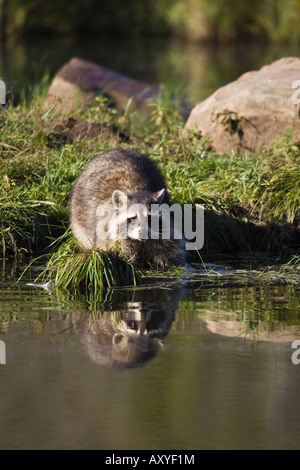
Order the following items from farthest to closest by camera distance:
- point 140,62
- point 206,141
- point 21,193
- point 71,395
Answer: point 140,62, point 206,141, point 21,193, point 71,395

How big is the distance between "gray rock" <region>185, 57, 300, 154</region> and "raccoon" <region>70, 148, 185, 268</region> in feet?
6.11

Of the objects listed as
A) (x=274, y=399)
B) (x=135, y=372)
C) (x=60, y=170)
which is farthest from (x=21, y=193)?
(x=274, y=399)

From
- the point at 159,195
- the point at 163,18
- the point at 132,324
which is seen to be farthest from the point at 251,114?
the point at 163,18

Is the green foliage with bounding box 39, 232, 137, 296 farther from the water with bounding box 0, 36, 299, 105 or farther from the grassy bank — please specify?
the water with bounding box 0, 36, 299, 105

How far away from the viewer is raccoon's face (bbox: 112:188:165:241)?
6.86m

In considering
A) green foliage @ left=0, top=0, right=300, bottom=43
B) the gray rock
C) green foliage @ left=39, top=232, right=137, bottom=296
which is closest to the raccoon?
green foliage @ left=39, top=232, right=137, bottom=296

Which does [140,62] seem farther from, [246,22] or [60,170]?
[60,170]

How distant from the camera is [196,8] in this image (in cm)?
2792

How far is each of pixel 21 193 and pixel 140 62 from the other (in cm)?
1572

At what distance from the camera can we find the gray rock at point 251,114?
9.12 m

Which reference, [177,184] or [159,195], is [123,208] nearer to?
[159,195]

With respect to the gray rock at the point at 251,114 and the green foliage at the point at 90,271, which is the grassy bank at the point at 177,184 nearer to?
the gray rock at the point at 251,114

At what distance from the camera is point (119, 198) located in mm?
6992

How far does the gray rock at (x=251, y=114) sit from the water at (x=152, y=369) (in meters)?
3.00
